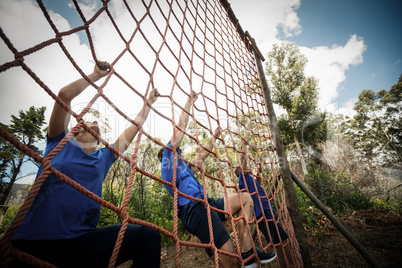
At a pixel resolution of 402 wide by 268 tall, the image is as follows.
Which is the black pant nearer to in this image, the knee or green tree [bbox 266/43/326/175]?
the knee

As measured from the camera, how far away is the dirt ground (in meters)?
3.06

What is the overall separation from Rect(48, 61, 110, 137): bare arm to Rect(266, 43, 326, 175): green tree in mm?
12659

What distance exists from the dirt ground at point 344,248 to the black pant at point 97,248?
9.12ft

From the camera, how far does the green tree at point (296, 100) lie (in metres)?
11.7

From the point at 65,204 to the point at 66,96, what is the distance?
1.75 feet

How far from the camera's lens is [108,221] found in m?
3.30

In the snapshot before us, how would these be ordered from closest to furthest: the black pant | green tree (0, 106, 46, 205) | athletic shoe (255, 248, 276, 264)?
the black pant → athletic shoe (255, 248, 276, 264) → green tree (0, 106, 46, 205)

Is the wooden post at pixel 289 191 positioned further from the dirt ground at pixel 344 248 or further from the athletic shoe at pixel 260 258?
the dirt ground at pixel 344 248

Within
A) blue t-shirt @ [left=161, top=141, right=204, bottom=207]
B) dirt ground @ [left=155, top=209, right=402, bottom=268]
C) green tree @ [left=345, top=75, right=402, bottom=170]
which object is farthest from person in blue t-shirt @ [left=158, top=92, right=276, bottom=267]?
green tree @ [left=345, top=75, right=402, bottom=170]

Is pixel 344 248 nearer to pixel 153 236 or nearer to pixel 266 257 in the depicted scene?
pixel 266 257

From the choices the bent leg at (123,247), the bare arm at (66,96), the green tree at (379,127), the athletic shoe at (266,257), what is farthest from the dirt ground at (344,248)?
the green tree at (379,127)

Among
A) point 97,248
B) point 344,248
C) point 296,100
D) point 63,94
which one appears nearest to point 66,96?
point 63,94

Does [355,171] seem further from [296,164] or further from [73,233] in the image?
[73,233]

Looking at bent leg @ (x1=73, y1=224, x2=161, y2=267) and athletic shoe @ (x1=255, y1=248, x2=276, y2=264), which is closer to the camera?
bent leg @ (x1=73, y1=224, x2=161, y2=267)
